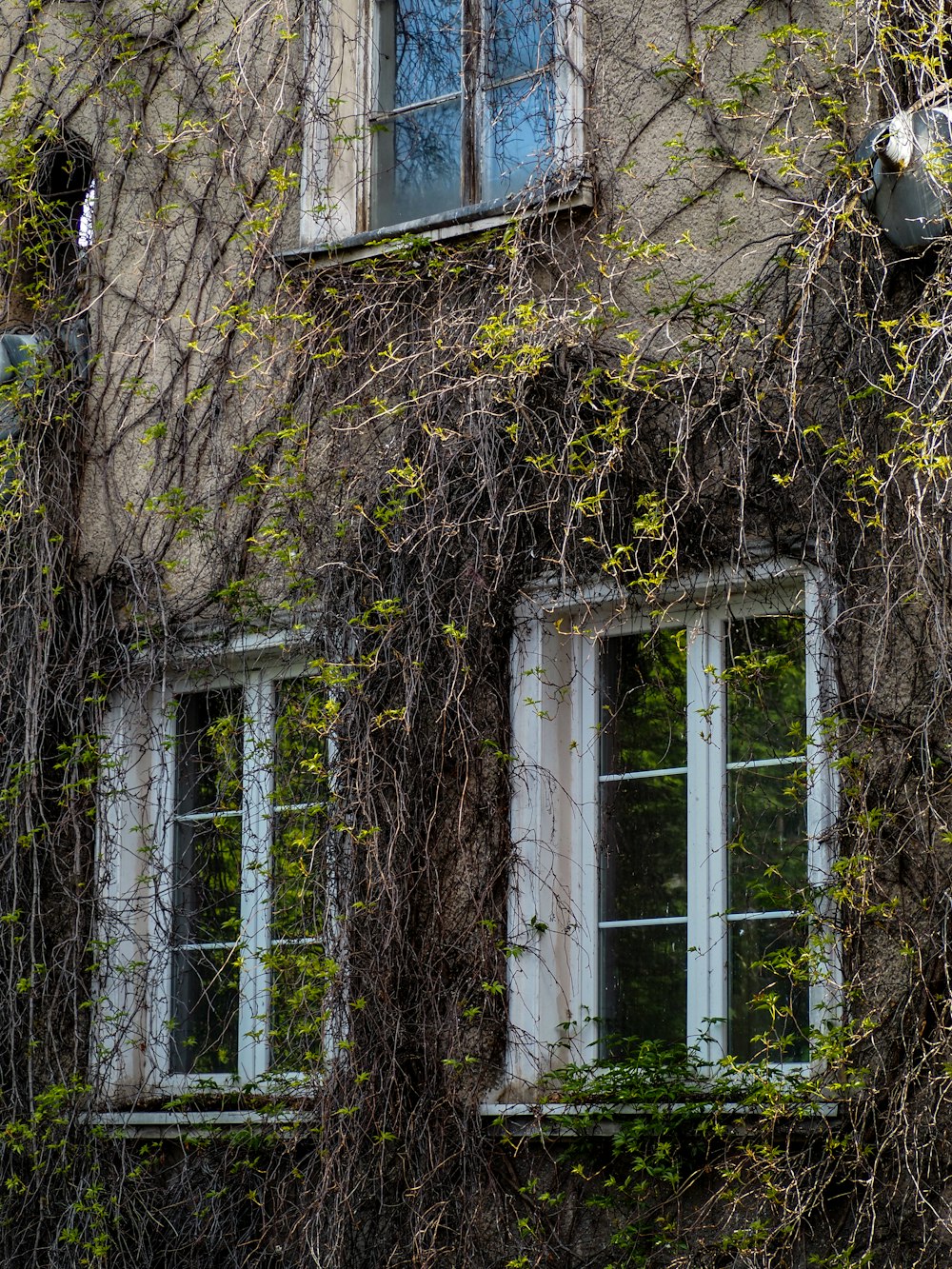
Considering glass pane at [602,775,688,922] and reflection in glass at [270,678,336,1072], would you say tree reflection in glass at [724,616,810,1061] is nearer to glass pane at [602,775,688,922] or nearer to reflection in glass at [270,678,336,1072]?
glass pane at [602,775,688,922]

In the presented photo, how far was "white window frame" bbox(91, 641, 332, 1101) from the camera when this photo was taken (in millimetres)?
6078

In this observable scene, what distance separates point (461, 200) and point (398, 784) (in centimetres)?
219

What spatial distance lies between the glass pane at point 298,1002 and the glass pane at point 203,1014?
0.23 metres

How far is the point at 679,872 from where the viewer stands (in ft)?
17.4

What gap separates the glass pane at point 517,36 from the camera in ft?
20.2

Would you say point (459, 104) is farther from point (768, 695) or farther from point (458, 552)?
point (768, 695)

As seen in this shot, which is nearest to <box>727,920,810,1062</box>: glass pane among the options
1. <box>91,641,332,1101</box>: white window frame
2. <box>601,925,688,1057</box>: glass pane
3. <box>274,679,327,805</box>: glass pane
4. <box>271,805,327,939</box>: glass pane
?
<box>601,925,688,1057</box>: glass pane

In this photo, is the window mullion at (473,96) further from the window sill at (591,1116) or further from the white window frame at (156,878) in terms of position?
the window sill at (591,1116)

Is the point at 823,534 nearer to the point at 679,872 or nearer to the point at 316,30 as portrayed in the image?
the point at 679,872

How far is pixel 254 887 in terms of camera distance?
610 centimetres

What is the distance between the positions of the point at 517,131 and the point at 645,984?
118 inches

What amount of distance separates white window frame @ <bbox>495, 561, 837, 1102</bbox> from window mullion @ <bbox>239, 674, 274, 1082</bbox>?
3.30 feet

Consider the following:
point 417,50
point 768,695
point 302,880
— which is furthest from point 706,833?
point 417,50

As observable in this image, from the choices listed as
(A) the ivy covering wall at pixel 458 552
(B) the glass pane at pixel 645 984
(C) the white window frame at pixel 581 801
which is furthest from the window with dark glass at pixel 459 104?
(B) the glass pane at pixel 645 984
